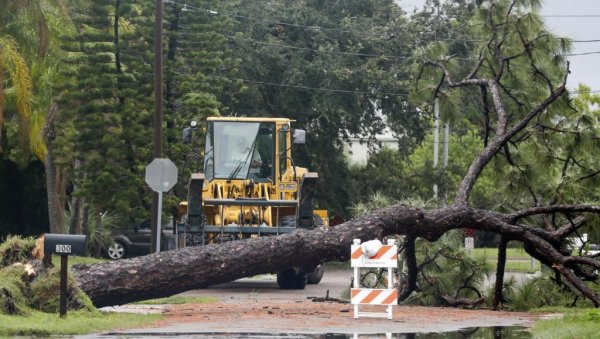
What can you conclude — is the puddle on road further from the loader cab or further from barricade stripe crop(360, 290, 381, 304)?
the loader cab

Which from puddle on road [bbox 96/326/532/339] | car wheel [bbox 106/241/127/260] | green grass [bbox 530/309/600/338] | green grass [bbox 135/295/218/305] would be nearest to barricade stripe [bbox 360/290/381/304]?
puddle on road [bbox 96/326/532/339]

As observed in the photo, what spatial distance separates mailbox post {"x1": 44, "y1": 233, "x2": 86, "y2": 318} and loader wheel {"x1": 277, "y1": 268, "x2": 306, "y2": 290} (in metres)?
11.4

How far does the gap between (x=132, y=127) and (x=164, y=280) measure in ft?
60.6

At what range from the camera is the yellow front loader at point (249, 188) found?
25.7 m

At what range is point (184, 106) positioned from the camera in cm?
3819

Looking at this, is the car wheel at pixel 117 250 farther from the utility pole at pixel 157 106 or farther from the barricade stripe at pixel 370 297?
the barricade stripe at pixel 370 297

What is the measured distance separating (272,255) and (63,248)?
4.71 meters

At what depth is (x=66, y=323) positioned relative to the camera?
Result: 1614cm

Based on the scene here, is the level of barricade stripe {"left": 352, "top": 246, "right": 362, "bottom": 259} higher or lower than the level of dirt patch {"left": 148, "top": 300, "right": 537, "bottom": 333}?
higher

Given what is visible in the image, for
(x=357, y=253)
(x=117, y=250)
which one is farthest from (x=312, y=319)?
(x=117, y=250)

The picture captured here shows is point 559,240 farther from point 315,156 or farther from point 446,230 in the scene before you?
point 315,156

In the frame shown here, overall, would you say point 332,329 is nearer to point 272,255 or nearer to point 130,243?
point 272,255

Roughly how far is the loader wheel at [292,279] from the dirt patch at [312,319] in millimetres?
5797

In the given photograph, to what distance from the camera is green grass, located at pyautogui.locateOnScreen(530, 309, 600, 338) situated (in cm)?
1459
